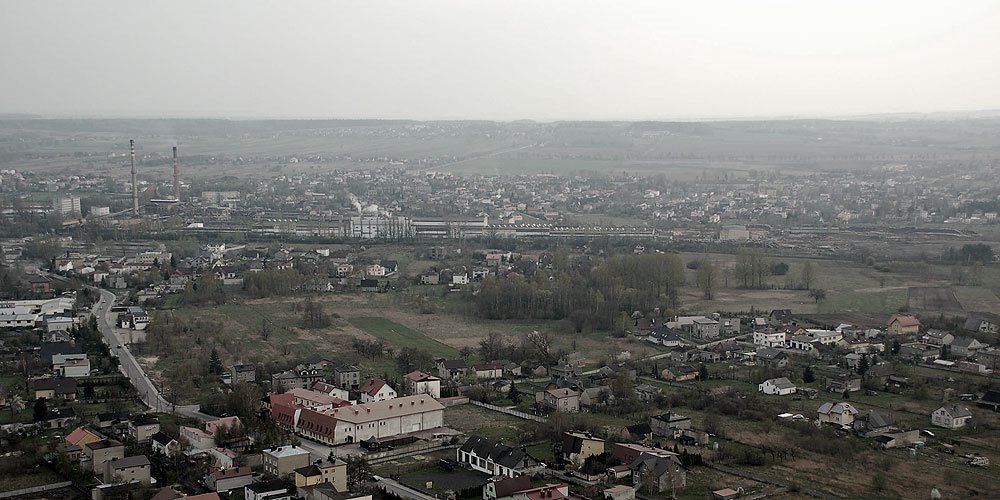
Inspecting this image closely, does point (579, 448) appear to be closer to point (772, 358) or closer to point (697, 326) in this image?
point (772, 358)

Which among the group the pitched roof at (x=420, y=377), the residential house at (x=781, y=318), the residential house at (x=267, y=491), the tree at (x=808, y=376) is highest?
the residential house at (x=267, y=491)

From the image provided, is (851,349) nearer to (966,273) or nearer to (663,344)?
(663,344)

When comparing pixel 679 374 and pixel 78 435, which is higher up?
pixel 78 435

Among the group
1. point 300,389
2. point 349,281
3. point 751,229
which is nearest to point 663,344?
point 300,389

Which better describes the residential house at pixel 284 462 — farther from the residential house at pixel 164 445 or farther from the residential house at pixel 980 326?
the residential house at pixel 980 326

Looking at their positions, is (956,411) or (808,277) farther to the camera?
(808,277)

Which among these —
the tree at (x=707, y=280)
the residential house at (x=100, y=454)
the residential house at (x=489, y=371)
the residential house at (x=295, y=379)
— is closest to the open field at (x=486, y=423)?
the residential house at (x=489, y=371)

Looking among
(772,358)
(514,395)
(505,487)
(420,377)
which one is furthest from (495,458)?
(772,358)
